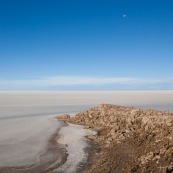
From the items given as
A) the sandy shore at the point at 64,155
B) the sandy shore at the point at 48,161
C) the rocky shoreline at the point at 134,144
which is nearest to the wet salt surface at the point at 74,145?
the sandy shore at the point at 64,155

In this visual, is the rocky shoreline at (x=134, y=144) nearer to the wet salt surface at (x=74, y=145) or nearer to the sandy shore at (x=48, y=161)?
the wet salt surface at (x=74, y=145)

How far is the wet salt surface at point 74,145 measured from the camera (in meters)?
13.8

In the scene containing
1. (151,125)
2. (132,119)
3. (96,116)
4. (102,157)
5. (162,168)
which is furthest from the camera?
(96,116)

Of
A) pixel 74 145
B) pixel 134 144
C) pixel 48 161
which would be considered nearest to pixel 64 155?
pixel 48 161

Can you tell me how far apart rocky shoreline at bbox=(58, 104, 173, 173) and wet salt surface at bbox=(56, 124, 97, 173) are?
595 millimetres

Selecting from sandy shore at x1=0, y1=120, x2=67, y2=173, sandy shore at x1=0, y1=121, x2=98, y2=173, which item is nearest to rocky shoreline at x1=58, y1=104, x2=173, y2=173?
sandy shore at x1=0, y1=121, x2=98, y2=173

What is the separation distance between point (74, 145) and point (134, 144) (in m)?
3.57

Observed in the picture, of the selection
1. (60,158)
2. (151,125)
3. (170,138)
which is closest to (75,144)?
(60,158)

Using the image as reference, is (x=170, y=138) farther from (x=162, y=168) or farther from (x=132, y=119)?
(x=132, y=119)

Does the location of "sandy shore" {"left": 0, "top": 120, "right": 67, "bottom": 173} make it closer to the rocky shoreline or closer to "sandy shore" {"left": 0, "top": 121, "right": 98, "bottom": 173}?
"sandy shore" {"left": 0, "top": 121, "right": 98, "bottom": 173}

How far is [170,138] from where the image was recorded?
13875 millimetres

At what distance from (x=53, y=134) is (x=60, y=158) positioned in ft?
21.8

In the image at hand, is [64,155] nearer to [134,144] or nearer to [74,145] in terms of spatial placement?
[74,145]

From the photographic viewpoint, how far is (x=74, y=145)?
1820cm
